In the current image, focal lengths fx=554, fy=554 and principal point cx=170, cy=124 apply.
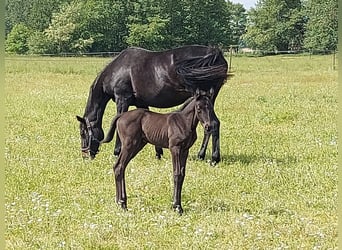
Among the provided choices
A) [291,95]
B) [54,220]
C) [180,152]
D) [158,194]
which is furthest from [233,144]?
[291,95]

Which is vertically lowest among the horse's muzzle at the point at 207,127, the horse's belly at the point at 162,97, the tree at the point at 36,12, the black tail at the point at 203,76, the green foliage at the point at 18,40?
the green foliage at the point at 18,40

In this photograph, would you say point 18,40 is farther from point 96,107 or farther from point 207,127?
point 207,127

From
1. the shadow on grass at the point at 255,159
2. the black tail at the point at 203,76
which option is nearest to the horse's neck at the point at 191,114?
the black tail at the point at 203,76

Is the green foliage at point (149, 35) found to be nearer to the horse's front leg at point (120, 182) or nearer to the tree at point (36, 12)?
the tree at point (36, 12)

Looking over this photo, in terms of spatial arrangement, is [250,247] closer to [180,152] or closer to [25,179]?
[180,152]

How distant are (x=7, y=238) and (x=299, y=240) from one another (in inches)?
95.7

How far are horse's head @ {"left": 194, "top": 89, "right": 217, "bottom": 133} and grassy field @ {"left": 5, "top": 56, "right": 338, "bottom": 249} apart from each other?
0.89m

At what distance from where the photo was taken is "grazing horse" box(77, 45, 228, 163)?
768 cm

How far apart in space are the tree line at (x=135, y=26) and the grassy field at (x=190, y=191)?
39299 mm

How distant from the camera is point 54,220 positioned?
507 cm

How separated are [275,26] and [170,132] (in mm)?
61359

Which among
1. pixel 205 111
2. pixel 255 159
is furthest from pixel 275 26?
pixel 205 111

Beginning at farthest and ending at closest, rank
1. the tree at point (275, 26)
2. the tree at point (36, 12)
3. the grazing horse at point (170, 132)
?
the tree at point (275, 26), the tree at point (36, 12), the grazing horse at point (170, 132)

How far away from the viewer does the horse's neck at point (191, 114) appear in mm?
5102
